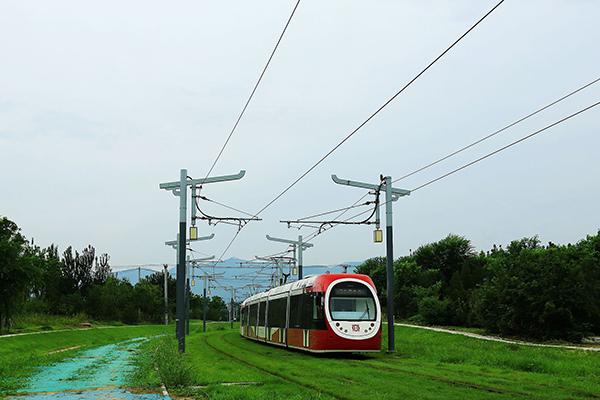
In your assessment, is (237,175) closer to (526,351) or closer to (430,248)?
(526,351)

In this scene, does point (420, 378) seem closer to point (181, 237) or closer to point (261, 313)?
point (181, 237)

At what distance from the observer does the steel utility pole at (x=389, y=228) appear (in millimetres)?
25094

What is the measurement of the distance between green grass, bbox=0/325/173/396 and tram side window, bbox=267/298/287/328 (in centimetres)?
968

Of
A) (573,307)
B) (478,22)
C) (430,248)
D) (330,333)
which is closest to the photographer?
(478,22)

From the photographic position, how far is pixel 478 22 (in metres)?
11.4

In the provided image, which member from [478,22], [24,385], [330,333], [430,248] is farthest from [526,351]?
[430,248]

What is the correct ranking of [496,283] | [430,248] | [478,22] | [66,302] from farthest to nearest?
[66,302]
[430,248]
[496,283]
[478,22]

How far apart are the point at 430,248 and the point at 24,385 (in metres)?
53.6

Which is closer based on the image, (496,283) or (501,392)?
(501,392)

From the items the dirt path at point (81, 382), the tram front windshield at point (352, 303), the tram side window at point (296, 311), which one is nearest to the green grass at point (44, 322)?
the tram side window at point (296, 311)

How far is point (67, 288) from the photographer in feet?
246

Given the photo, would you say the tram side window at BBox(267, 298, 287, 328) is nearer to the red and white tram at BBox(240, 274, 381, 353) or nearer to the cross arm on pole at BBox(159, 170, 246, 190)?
the red and white tram at BBox(240, 274, 381, 353)

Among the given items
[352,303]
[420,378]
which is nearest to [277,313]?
[352,303]

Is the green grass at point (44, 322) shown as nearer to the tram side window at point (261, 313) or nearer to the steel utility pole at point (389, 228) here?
the tram side window at point (261, 313)
